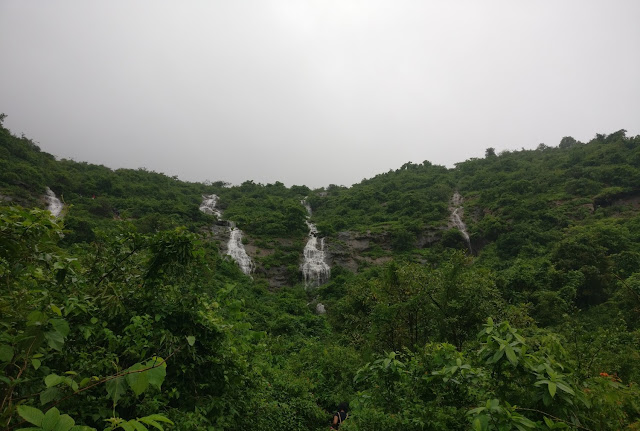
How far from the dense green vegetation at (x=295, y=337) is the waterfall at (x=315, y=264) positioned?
2.28 metres

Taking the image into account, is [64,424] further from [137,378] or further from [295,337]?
[295,337]

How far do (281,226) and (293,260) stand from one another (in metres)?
6.17

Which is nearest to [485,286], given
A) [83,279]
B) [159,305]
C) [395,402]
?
[395,402]

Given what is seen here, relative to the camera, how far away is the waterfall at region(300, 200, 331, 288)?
30.3 meters

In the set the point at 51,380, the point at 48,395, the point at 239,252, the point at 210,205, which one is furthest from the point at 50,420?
Result: the point at 210,205

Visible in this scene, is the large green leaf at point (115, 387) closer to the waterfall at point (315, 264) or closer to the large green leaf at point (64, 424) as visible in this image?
the large green leaf at point (64, 424)

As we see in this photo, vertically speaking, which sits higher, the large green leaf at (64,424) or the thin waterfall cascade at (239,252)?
the thin waterfall cascade at (239,252)

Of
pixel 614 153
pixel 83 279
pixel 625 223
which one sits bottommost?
pixel 83 279

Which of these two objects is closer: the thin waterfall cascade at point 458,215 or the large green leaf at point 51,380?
the large green leaf at point 51,380

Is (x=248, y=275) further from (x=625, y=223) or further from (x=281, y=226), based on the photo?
(x=625, y=223)

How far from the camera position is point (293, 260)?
32000mm

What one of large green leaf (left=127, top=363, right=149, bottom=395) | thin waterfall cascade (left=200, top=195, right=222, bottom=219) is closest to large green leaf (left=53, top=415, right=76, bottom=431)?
large green leaf (left=127, top=363, right=149, bottom=395)

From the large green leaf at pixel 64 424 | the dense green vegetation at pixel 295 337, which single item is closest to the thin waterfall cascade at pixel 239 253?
the dense green vegetation at pixel 295 337

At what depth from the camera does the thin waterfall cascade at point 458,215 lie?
34.1 meters
